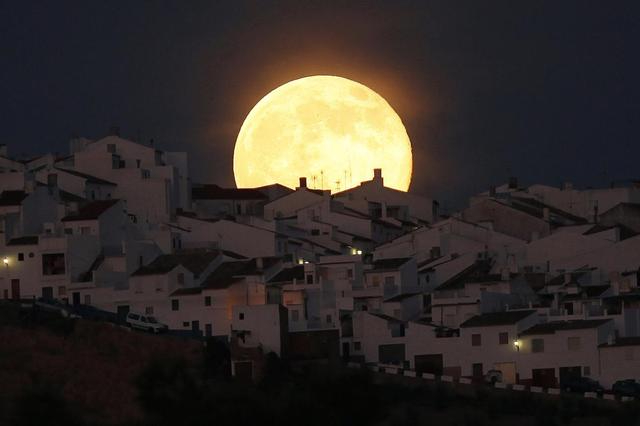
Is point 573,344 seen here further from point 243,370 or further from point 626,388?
point 243,370

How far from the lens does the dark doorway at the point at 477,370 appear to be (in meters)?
82.1

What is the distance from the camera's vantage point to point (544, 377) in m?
81.2

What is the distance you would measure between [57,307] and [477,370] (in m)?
13.0

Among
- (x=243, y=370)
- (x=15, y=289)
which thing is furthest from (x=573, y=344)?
(x=15, y=289)

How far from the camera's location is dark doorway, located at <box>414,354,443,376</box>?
82188 millimetres

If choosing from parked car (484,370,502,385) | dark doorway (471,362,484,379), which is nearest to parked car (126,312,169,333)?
dark doorway (471,362,484,379)

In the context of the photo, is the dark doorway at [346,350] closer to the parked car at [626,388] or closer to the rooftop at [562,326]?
the rooftop at [562,326]

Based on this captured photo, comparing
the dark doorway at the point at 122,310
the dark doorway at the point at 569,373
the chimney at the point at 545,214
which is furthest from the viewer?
the chimney at the point at 545,214

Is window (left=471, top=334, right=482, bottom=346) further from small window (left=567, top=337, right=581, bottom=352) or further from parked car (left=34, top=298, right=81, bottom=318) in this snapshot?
parked car (left=34, top=298, right=81, bottom=318)

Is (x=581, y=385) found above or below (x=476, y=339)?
below

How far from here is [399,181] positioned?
12075cm

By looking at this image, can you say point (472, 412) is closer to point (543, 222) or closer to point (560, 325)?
point (560, 325)

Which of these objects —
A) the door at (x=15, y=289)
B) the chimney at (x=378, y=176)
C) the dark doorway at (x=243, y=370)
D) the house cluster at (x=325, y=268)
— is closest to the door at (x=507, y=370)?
the house cluster at (x=325, y=268)

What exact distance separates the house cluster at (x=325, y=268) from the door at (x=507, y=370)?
0.11m
